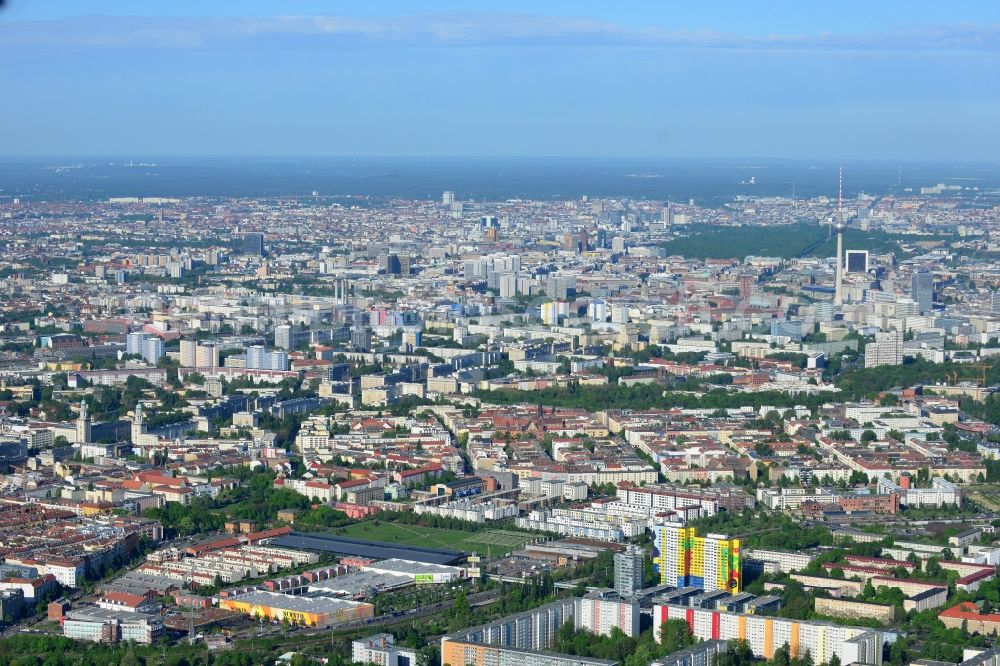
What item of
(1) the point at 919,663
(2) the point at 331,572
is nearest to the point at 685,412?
(2) the point at 331,572

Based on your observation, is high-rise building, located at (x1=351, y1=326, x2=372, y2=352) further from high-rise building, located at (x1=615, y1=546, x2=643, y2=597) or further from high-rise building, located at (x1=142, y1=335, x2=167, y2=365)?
high-rise building, located at (x1=615, y1=546, x2=643, y2=597)

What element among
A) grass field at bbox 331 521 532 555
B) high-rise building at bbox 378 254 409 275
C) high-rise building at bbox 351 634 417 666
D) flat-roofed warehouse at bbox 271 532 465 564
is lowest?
grass field at bbox 331 521 532 555

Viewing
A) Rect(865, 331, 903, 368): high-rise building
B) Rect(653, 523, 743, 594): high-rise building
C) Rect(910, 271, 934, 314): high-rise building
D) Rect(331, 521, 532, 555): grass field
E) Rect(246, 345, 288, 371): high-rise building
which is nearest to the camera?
Rect(653, 523, 743, 594): high-rise building

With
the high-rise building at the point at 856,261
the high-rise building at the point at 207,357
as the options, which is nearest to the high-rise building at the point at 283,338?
the high-rise building at the point at 207,357

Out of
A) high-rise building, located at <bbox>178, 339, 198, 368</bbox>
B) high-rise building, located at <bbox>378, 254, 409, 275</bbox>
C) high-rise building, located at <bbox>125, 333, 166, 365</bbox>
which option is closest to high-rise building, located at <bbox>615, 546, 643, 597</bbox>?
high-rise building, located at <bbox>178, 339, 198, 368</bbox>

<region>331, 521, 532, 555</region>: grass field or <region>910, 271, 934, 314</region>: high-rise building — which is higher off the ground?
<region>910, 271, 934, 314</region>: high-rise building

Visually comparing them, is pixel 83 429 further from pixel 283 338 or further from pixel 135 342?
pixel 283 338
